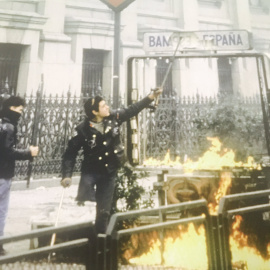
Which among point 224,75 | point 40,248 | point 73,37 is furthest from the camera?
point 224,75

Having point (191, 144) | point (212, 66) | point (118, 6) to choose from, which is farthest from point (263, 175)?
point (212, 66)

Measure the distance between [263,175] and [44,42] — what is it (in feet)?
36.1

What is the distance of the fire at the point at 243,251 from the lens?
3696 millimetres

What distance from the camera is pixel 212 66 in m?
14.6

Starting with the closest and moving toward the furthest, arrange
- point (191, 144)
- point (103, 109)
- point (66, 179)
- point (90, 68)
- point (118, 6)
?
point (66, 179), point (103, 109), point (118, 6), point (191, 144), point (90, 68)

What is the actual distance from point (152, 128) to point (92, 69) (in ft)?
15.7

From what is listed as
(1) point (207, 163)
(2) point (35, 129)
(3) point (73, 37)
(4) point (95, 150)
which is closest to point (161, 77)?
(3) point (73, 37)

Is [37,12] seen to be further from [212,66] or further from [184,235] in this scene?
[184,235]

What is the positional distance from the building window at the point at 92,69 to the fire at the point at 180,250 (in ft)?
32.9

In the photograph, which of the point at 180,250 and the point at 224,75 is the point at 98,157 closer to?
the point at 180,250

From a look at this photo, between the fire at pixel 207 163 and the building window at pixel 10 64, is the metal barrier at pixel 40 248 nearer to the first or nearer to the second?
the fire at pixel 207 163

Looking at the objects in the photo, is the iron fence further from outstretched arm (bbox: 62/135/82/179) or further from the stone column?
outstretched arm (bbox: 62/135/82/179)

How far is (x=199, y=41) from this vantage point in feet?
15.7

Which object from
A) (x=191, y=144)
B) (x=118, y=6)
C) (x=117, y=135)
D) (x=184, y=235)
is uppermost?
(x=118, y=6)
